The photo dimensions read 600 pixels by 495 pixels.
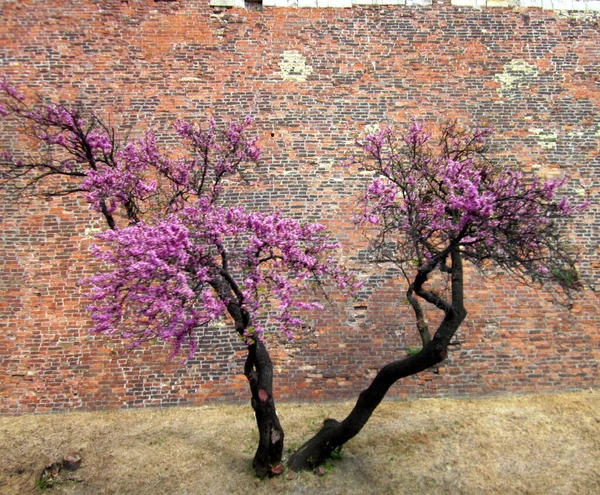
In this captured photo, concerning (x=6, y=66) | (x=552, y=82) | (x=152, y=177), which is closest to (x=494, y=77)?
(x=552, y=82)

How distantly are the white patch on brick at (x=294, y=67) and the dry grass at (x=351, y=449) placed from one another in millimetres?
5333

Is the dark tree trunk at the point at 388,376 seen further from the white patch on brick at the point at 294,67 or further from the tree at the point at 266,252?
the white patch on brick at the point at 294,67

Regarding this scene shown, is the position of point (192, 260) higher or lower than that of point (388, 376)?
higher

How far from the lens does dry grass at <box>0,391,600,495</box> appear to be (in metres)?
5.98

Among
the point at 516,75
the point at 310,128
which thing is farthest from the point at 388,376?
the point at 516,75

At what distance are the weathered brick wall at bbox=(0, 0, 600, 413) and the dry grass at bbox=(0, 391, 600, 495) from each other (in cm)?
34

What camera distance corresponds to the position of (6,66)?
28.1ft

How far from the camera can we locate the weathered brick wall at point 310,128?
7.55 m

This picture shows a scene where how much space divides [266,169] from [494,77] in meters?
4.24

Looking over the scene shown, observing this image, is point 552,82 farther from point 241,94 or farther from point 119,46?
point 119,46

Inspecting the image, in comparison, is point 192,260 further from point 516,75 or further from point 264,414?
point 516,75

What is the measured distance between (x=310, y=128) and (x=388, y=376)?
4360mm

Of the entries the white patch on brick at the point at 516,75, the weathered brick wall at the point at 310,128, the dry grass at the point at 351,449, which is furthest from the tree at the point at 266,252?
the white patch on brick at the point at 516,75

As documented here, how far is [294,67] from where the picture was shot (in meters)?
8.70
